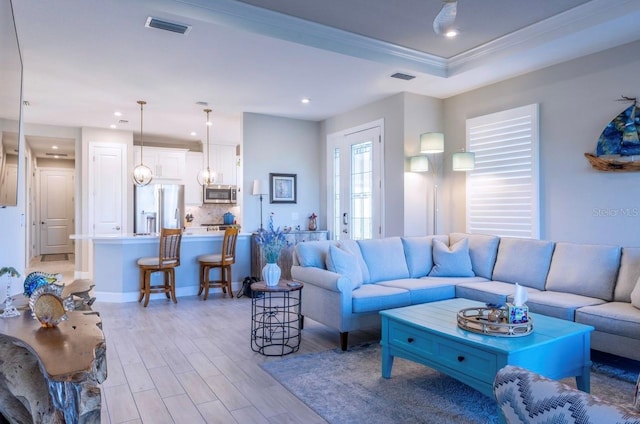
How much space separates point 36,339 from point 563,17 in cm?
454

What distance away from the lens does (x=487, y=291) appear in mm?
3857

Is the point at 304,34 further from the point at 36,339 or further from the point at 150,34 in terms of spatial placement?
the point at 36,339

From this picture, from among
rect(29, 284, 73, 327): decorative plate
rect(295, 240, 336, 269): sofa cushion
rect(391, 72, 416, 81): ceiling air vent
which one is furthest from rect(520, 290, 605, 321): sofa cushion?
rect(29, 284, 73, 327): decorative plate

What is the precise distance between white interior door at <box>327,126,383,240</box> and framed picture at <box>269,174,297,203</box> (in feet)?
2.08

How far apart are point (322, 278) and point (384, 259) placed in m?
0.92

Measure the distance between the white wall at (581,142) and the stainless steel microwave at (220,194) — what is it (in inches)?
238

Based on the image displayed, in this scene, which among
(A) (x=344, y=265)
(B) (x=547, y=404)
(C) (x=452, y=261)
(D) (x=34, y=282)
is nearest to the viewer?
(B) (x=547, y=404)

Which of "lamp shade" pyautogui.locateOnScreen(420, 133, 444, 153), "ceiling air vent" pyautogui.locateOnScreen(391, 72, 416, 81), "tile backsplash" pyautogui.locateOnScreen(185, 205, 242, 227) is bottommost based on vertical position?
"tile backsplash" pyautogui.locateOnScreen(185, 205, 242, 227)

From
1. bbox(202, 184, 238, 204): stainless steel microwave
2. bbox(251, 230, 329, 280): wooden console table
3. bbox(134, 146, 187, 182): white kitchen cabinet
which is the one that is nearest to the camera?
bbox(251, 230, 329, 280): wooden console table

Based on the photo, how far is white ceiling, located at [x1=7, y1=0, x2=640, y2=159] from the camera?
3.43 meters

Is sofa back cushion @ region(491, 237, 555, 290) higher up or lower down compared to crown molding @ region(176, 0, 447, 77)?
lower down

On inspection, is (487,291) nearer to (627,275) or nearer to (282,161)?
(627,275)

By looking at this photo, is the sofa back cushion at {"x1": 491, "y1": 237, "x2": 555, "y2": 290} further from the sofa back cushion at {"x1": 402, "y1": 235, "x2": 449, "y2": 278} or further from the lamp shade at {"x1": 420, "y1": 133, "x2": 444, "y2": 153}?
the lamp shade at {"x1": 420, "y1": 133, "x2": 444, "y2": 153}

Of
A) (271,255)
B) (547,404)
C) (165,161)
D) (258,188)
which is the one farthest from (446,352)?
(165,161)
